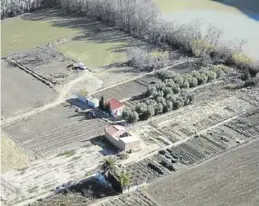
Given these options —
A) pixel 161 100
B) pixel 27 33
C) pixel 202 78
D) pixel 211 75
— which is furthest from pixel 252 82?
pixel 27 33

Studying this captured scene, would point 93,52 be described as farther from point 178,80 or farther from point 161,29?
point 178,80

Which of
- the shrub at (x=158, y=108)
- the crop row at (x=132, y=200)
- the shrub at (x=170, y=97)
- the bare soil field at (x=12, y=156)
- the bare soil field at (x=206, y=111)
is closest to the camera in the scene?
the crop row at (x=132, y=200)

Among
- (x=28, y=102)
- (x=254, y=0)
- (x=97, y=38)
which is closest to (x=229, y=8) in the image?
(x=254, y=0)

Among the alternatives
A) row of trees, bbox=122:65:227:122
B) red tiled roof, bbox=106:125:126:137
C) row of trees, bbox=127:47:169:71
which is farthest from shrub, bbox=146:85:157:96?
red tiled roof, bbox=106:125:126:137

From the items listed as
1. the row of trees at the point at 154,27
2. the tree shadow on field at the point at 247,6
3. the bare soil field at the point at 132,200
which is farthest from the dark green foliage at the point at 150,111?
the tree shadow on field at the point at 247,6

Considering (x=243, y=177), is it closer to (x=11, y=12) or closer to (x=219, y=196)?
(x=219, y=196)

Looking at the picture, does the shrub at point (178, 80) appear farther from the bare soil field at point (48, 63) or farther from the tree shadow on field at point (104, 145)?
the tree shadow on field at point (104, 145)

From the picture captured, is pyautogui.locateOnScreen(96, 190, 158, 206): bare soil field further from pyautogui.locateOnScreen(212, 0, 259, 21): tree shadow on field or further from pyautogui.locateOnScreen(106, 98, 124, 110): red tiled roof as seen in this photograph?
pyautogui.locateOnScreen(212, 0, 259, 21): tree shadow on field
